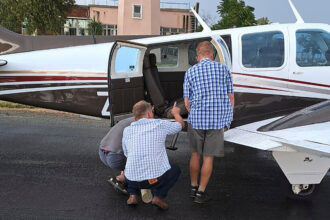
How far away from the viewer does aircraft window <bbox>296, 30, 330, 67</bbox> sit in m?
5.91

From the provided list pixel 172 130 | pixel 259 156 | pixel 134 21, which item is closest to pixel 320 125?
pixel 172 130

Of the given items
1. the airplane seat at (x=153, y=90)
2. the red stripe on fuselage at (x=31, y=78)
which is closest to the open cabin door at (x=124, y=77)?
the airplane seat at (x=153, y=90)

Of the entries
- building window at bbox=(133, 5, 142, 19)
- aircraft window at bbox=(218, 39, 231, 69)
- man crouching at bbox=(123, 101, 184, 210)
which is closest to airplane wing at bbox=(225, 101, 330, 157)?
aircraft window at bbox=(218, 39, 231, 69)

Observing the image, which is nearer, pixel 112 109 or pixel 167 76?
pixel 112 109

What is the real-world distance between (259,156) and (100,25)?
42.3 m

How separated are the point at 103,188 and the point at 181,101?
2.10 meters

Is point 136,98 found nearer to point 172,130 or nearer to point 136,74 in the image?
point 136,74

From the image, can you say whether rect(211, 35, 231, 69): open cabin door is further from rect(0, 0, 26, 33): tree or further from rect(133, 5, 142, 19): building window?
rect(133, 5, 142, 19): building window

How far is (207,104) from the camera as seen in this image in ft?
14.6

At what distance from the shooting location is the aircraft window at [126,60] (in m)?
6.02

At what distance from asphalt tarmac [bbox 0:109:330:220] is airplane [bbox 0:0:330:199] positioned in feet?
2.52

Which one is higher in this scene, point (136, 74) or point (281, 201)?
point (136, 74)

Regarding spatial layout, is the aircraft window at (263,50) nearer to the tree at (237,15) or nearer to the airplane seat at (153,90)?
the airplane seat at (153,90)

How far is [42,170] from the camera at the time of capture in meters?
5.80
